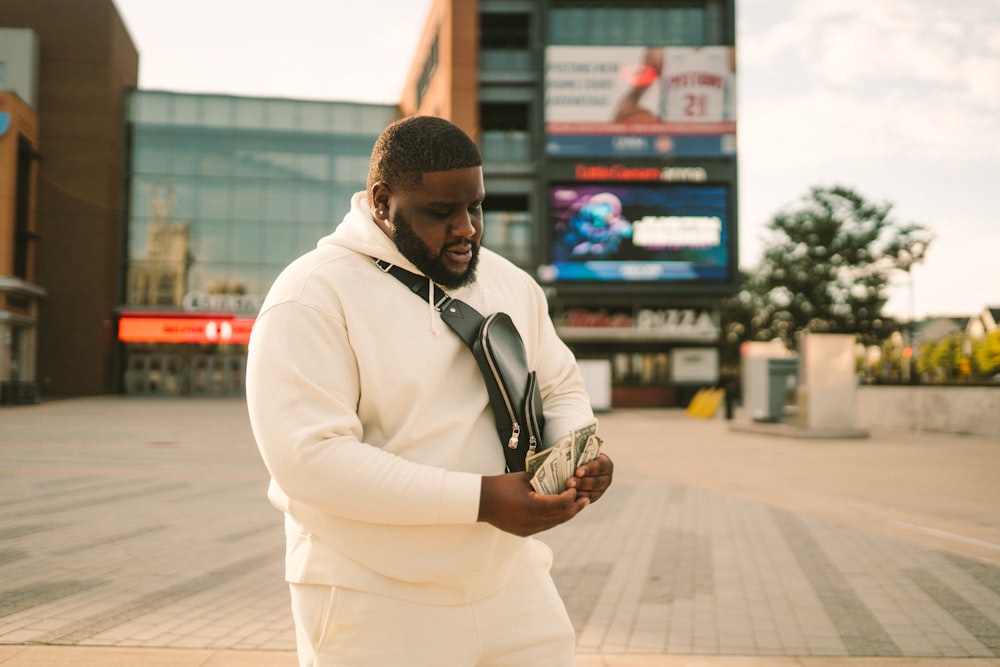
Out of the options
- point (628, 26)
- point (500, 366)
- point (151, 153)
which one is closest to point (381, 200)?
point (500, 366)

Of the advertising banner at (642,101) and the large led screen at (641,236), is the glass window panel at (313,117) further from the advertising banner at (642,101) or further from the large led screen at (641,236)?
the large led screen at (641,236)

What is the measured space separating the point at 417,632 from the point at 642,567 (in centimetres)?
494

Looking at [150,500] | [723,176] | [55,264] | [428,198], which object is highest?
[723,176]

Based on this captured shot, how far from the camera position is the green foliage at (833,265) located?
54438mm

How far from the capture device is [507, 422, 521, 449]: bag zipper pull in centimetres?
175

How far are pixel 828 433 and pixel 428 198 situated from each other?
19115 mm

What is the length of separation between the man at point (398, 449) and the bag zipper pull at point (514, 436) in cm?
7

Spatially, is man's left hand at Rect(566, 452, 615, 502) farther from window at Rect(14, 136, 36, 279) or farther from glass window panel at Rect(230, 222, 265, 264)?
glass window panel at Rect(230, 222, 265, 264)

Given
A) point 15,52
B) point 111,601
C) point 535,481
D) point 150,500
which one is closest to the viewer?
point 535,481

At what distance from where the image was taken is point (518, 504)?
1.59 m

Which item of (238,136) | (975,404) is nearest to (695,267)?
(975,404)

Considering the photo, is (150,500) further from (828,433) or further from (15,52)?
(15,52)

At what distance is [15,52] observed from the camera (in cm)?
3744

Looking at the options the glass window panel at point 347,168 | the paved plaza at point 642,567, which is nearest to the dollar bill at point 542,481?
the paved plaza at point 642,567
